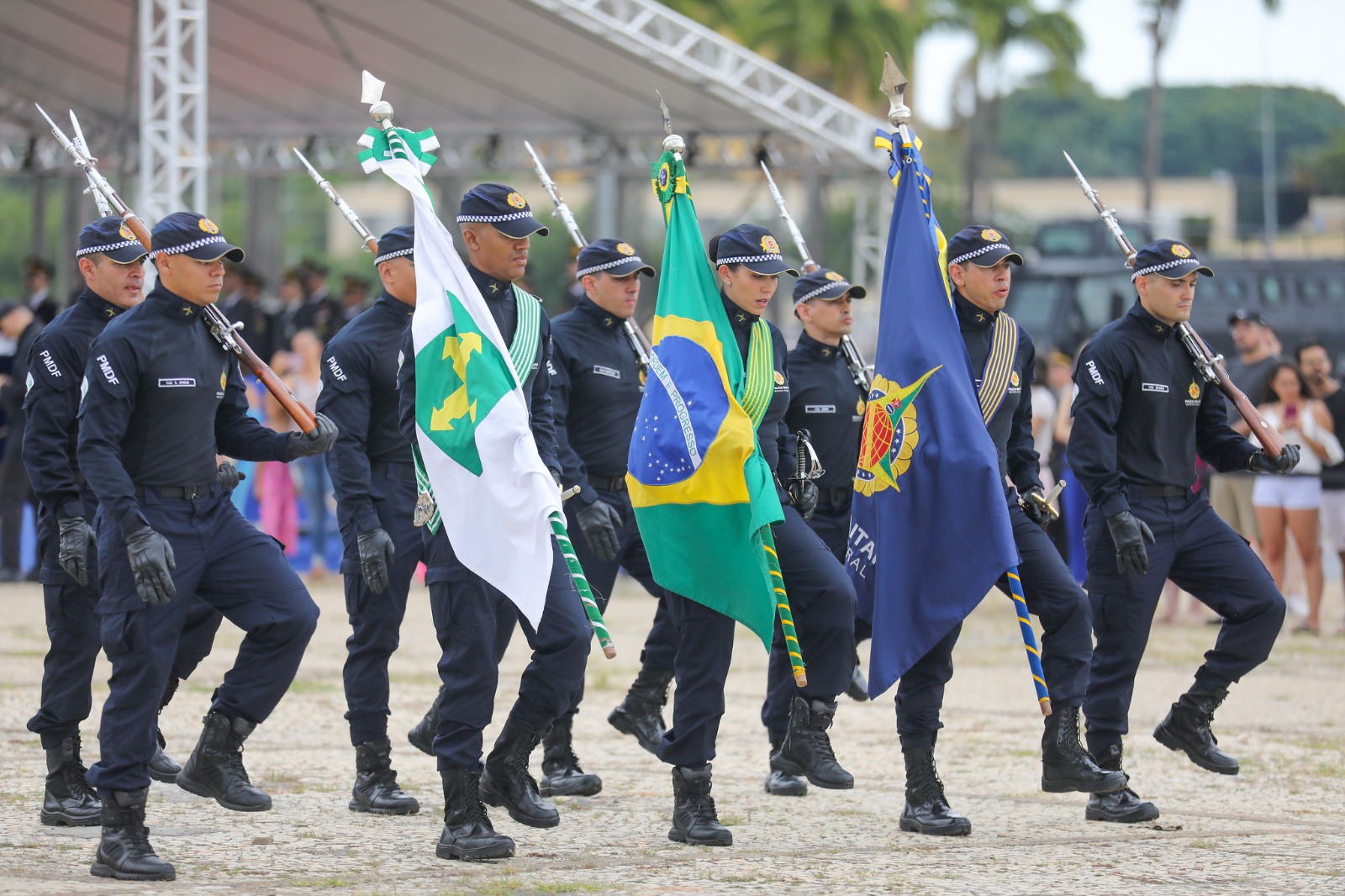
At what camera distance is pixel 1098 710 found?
23.2ft

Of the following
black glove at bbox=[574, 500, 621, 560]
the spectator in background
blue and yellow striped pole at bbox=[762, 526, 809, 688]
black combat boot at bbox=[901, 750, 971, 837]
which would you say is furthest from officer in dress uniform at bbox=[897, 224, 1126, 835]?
the spectator in background

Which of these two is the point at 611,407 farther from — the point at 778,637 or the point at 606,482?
the point at 778,637

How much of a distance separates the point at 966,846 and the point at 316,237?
75062mm

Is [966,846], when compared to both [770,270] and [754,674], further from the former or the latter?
[754,674]

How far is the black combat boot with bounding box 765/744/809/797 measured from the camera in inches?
295

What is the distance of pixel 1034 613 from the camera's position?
690cm

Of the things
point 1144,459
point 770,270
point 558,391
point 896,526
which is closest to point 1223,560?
point 1144,459

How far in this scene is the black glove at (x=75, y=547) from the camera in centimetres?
657

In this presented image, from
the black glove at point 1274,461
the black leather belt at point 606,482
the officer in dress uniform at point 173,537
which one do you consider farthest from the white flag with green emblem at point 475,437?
the black glove at point 1274,461

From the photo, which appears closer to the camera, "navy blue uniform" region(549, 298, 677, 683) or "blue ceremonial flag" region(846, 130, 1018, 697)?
"blue ceremonial flag" region(846, 130, 1018, 697)

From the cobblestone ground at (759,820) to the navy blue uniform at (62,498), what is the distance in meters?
0.46

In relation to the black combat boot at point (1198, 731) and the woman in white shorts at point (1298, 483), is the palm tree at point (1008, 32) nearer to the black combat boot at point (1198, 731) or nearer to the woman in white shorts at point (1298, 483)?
the woman in white shorts at point (1298, 483)

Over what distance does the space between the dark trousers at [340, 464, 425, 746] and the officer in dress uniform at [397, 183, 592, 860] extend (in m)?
0.61

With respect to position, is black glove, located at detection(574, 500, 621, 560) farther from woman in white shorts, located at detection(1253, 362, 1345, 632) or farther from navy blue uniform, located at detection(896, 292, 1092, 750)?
woman in white shorts, located at detection(1253, 362, 1345, 632)
